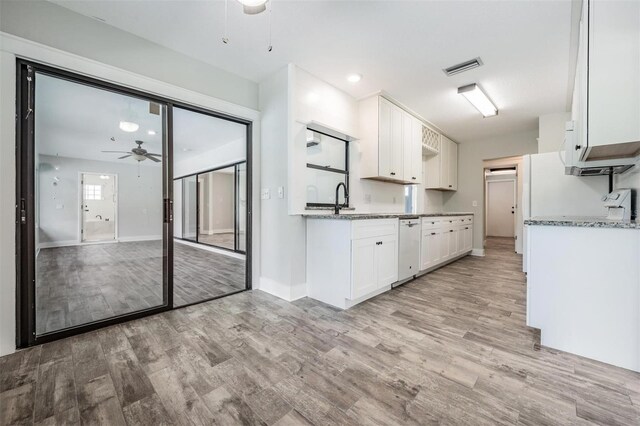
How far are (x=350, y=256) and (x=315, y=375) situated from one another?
1.14 meters

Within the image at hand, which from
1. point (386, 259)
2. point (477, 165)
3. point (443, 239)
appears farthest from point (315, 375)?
point (477, 165)

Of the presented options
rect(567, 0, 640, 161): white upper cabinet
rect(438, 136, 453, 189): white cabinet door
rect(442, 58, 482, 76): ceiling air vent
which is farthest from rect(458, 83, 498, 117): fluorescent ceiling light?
rect(567, 0, 640, 161): white upper cabinet

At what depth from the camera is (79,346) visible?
72.9 inches

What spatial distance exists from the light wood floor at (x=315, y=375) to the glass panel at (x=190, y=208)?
373 cm

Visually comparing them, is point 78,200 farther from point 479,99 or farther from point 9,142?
point 479,99

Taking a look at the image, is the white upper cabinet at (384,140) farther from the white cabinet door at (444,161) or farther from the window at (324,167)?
the white cabinet door at (444,161)

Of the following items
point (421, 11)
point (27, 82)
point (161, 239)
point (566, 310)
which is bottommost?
point (566, 310)

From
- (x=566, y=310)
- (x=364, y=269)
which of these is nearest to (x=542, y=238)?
(x=566, y=310)

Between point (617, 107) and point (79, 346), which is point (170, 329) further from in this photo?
point (617, 107)

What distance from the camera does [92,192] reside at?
8.68 feet

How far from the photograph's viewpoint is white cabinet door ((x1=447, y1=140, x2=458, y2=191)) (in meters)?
5.59

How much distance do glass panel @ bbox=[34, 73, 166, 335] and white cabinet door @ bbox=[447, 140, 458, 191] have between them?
542cm

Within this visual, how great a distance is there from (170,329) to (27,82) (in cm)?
216

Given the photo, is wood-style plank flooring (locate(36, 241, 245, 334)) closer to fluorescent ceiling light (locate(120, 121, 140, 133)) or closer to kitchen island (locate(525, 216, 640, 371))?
fluorescent ceiling light (locate(120, 121, 140, 133))
